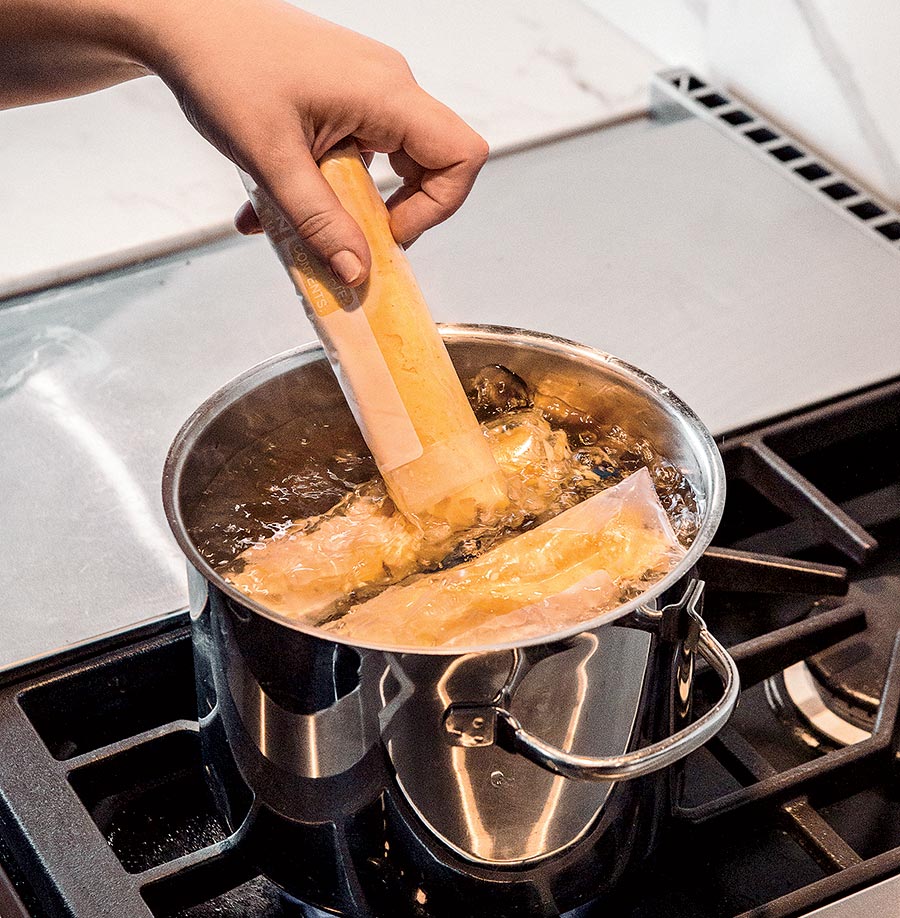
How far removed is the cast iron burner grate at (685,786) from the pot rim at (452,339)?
0.13 metres

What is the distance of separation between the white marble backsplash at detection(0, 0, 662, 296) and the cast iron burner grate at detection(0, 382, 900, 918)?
40 cm

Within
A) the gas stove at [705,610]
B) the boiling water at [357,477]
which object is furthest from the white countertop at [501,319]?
the boiling water at [357,477]

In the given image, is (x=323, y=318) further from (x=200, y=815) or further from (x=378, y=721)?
(x=200, y=815)

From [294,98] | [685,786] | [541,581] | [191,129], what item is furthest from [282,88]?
[191,129]

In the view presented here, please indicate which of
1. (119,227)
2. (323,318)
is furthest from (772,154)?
(323,318)

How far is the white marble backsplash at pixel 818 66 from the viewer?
3.24ft

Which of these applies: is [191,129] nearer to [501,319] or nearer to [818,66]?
[501,319]

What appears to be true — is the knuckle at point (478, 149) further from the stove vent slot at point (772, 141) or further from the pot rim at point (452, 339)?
the stove vent slot at point (772, 141)

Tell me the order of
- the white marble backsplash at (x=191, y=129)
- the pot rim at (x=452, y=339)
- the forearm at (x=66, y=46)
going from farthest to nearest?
the white marble backsplash at (x=191, y=129) < the forearm at (x=66, y=46) < the pot rim at (x=452, y=339)

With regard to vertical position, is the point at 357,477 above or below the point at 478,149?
below

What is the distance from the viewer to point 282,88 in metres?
0.52

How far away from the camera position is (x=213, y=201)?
3.36 feet

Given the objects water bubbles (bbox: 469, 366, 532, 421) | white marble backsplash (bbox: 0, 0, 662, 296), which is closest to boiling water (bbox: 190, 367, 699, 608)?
water bubbles (bbox: 469, 366, 532, 421)

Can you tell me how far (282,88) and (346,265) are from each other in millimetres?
78
